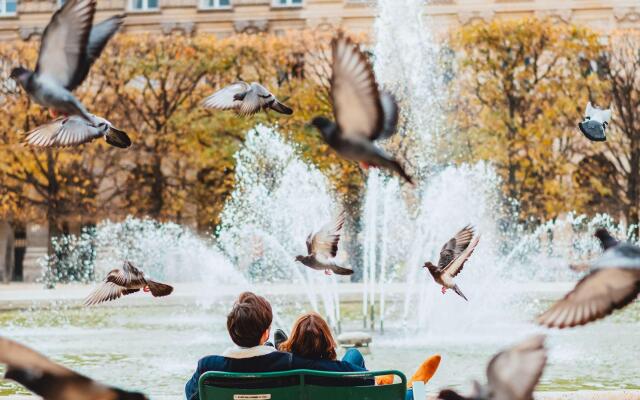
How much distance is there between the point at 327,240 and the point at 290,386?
2.54m

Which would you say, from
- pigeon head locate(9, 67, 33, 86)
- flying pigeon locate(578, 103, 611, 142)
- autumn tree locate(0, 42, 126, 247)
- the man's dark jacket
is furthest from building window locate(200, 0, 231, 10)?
the man's dark jacket

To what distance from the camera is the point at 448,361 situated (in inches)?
467

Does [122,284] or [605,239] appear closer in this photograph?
[605,239]

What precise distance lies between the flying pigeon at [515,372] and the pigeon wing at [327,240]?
373cm

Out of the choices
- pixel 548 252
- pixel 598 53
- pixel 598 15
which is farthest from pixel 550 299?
pixel 598 15

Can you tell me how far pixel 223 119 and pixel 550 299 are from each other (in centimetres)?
1655

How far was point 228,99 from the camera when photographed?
648 centimetres

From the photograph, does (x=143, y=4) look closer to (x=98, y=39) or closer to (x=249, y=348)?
(x=98, y=39)

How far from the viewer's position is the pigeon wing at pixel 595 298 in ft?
12.6

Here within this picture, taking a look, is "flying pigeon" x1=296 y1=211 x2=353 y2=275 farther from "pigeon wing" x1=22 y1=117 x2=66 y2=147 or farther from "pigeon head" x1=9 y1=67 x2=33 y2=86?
"pigeon head" x1=9 y1=67 x2=33 y2=86

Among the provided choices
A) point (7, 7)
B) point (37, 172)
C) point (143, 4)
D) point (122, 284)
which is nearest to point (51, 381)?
point (122, 284)

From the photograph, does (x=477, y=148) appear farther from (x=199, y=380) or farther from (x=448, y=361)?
(x=199, y=380)

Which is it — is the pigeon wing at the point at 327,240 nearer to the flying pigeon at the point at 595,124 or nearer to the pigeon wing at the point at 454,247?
the pigeon wing at the point at 454,247

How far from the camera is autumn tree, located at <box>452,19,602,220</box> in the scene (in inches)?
1300
